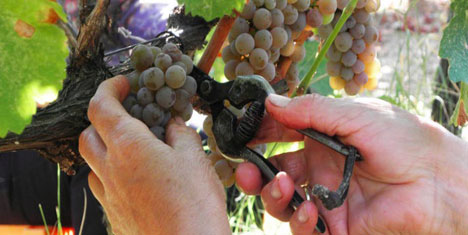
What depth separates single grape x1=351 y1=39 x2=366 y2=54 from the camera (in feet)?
4.13

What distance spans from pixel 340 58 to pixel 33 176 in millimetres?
1365

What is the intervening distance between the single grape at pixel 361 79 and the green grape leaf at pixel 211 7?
0.44 meters

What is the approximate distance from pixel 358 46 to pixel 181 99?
49cm

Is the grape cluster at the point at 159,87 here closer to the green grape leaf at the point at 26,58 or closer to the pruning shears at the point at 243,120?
the pruning shears at the point at 243,120

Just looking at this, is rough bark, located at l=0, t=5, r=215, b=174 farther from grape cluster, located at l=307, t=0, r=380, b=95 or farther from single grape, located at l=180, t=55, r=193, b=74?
grape cluster, located at l=307, t=0, r=380, b=95

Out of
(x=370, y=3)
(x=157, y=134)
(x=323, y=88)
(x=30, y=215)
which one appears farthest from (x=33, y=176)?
(x=370, y=3)

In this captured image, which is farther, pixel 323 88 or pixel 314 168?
pixel 323 88

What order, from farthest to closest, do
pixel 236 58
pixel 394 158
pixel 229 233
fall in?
pixel 236 58
pixel 394 158
pixel 229 233

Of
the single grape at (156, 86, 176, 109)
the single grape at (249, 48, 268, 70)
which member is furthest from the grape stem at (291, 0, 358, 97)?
the single grape at (156, 86, 176, 109)

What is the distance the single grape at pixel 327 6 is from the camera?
1147mm

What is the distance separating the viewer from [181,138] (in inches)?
37.0

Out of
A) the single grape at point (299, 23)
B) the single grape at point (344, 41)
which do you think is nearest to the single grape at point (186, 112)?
the single grape at point (299, 23)

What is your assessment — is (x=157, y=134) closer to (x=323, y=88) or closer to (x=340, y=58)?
(x=340, y=58)

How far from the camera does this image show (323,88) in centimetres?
212
